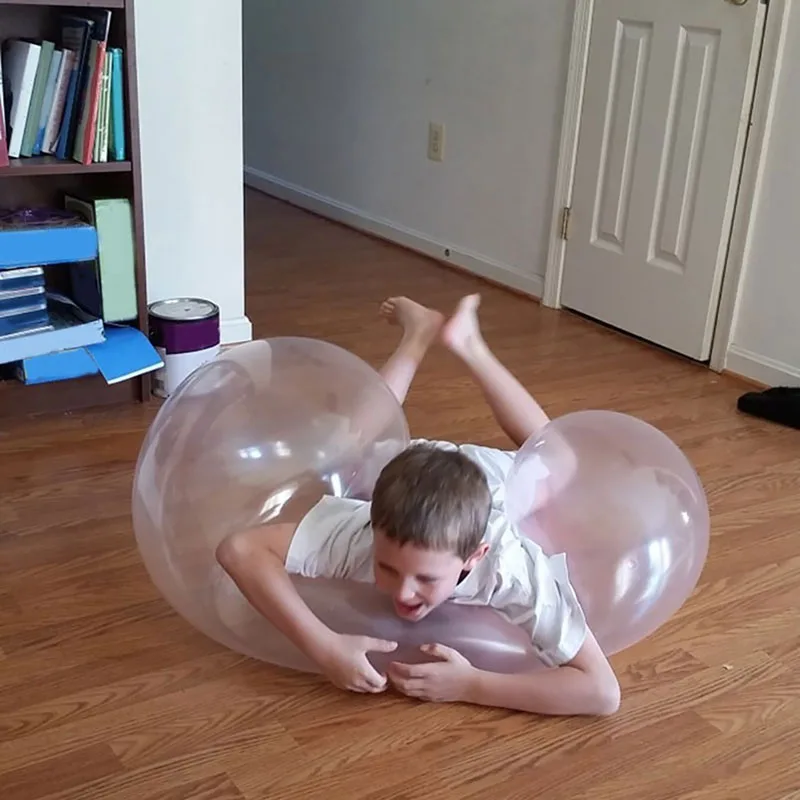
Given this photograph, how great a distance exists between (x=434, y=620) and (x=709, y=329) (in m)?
1.58

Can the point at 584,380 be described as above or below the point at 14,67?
below

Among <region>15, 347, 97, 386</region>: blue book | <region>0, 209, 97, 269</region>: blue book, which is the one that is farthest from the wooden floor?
<region>0, 209, 97, 269</region>: blue book

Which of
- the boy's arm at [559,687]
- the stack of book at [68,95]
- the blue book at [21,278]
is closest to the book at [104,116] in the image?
the stack of book at [68,95]

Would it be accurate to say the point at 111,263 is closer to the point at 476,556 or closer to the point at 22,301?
the point at 22,301

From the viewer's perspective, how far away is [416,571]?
1187mm

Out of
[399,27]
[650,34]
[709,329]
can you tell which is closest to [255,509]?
[709,329]

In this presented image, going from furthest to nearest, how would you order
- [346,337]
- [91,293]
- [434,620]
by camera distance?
1. [346,337]
2. [91,293]
3. [434,620]

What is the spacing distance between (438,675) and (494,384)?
564 mm

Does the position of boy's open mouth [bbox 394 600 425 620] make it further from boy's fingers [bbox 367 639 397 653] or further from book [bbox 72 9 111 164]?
book [bbox 72 9 111 164]

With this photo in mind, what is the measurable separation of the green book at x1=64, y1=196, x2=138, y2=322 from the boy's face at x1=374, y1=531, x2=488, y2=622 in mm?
1133

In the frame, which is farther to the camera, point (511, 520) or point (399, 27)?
point (399, 27)

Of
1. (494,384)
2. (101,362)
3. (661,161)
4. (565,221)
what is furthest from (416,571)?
(565,221)

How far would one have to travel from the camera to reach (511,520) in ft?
4.46

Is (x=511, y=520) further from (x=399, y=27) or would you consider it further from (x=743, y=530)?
(x=399, y=27)
